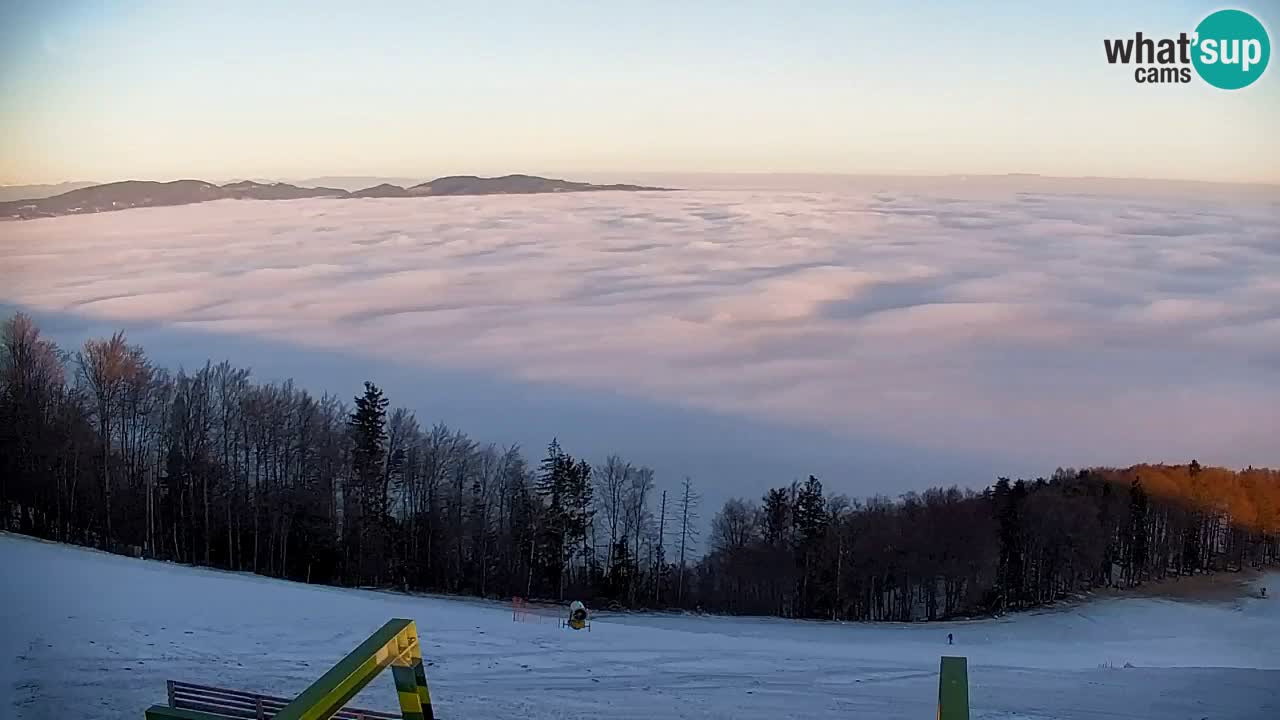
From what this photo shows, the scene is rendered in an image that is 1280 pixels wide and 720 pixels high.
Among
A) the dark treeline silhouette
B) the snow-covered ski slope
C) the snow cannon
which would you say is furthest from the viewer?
the dark treeline silhouette

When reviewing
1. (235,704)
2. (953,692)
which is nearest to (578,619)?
(235,704)

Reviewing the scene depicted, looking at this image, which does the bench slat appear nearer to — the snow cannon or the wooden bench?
the wooden bench

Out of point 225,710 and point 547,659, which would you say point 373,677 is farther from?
point 547,659

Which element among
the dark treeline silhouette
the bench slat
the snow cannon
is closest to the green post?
the bench slat

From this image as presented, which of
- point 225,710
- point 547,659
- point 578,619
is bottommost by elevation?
point 578,619

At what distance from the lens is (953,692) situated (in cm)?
220

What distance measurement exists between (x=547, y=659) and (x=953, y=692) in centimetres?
522

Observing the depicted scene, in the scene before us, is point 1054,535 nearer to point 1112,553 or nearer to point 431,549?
point 1112,553

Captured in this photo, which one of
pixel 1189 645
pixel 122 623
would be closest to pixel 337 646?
pixel 122 623

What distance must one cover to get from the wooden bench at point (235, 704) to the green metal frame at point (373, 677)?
1.36 m

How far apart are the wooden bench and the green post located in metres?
2.21

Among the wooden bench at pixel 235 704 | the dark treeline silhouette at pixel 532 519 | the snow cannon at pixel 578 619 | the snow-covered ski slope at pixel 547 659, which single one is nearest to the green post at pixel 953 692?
the wooden bench at pixel 235 704

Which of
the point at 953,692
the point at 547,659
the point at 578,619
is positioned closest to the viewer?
the point at 953,692

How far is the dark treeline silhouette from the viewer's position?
11422mm
